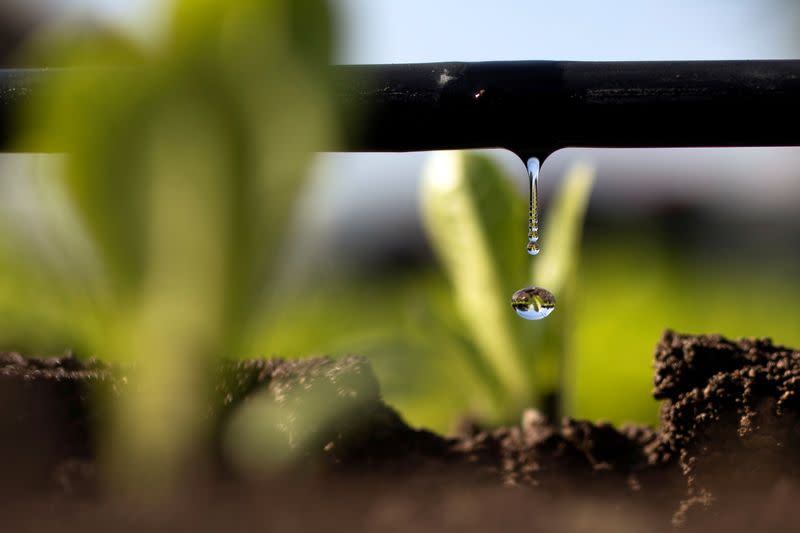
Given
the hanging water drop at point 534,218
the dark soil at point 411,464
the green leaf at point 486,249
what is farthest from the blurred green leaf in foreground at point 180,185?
A: the green leaf at point 486,249

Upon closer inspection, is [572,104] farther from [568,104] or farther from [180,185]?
[180,185]

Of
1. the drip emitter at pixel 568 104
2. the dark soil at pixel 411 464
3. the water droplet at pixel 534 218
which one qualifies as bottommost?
the dark soil at pixel 411 464

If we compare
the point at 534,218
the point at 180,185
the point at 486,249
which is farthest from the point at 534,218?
the point at 180,185

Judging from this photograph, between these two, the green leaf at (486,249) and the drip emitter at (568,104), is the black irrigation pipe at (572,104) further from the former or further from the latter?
the green leaf at (486,249)

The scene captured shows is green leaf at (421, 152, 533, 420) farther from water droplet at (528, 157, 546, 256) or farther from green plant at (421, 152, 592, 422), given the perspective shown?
water droplet at (528, 157, 546, 256)

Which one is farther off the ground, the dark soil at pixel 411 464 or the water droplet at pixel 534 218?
the water droplet at pixel 534 218

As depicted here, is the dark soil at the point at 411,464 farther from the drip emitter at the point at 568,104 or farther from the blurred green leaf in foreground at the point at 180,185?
the drip emitter at the point at 568,104

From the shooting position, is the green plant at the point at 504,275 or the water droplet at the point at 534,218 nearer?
the water droplet at the point at 534,218
